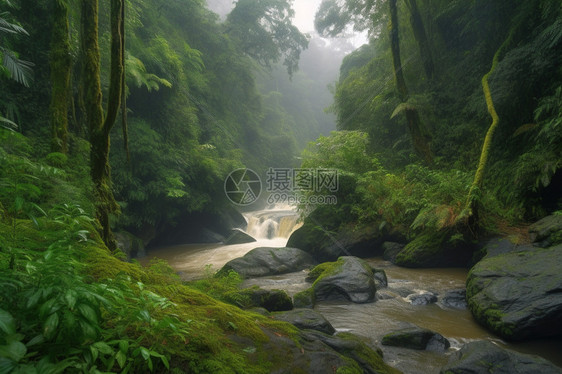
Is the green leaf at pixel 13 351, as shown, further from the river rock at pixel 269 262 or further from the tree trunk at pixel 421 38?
the tree trunk at pixel 421 38

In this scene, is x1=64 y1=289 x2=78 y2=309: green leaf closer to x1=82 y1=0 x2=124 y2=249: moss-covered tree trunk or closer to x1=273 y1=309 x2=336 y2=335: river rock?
x1=273 y1=309 x2=336 y2=335: river rock

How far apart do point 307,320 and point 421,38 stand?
12.0 meters

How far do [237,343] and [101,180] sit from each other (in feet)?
12.1

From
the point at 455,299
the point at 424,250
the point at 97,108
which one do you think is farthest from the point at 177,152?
the point at 455,299

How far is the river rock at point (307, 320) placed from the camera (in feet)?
12.6

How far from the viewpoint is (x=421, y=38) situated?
1177 centimetres

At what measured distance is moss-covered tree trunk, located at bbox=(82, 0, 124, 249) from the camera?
430cm

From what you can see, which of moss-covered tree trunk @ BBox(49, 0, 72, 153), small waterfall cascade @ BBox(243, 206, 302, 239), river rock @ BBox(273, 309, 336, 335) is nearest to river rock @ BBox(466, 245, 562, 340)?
river rock @ BBox(273, 309, 336, 335)

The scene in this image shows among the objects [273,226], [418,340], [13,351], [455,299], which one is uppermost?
[273,226]

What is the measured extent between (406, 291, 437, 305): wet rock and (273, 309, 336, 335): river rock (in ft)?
7.82

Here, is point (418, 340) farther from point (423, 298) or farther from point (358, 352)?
point (423, 298)

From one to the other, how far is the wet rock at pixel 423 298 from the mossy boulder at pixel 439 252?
1987mm

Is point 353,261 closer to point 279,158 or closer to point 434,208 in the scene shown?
point 434,208

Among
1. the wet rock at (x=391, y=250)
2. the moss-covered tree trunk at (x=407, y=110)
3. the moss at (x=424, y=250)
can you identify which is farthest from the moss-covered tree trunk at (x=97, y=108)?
the moss-covered tree trunk at (x=407, y=110)
